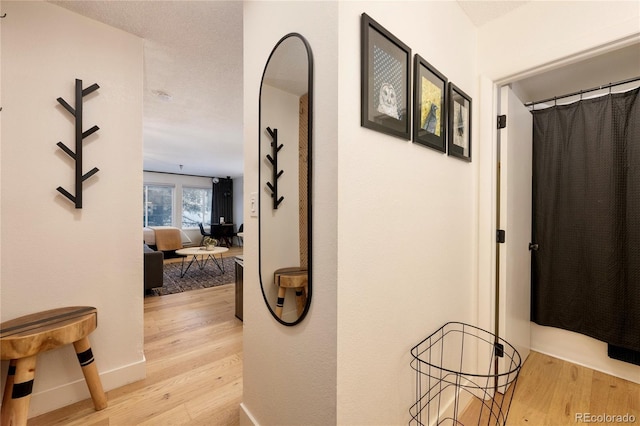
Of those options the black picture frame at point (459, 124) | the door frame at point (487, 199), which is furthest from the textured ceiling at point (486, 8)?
the black picture frame at point (459, 124)

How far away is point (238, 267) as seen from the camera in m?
2.99

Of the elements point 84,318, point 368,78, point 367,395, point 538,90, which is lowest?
point 367,395

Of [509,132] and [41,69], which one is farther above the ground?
[41,69]

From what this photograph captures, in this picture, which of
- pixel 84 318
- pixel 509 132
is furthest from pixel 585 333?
pixel 84 318

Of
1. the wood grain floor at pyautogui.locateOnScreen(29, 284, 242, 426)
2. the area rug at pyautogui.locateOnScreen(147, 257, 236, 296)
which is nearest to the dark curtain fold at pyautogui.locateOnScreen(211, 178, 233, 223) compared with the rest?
the area rug at pyautogui.locateOnScreen(147, 257, 236, 296)

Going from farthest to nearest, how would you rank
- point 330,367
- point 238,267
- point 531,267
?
1. point 238,267
2. point 531,267
3. point 330,367

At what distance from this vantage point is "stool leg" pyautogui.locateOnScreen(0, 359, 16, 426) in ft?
4.41

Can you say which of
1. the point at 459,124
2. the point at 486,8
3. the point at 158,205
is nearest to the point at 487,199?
the point at 459,124

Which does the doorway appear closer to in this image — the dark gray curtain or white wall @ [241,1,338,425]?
the dark gray curtain

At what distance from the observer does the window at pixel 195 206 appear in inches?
348

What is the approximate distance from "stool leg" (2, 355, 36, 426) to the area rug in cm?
262

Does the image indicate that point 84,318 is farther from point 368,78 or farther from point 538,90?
point 538,90

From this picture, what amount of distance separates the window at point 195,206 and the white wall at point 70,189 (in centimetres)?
753

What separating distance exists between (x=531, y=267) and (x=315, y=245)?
2243 mm
